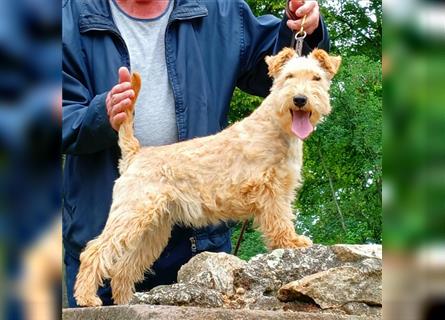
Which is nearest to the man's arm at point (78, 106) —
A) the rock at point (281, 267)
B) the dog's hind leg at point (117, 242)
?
the dog's hind leg at point (117, 242)

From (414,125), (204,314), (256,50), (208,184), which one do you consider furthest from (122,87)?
(414,125)

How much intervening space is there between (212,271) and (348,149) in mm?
389

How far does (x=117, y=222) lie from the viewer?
3.82 feet

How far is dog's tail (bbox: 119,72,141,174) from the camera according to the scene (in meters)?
1.14

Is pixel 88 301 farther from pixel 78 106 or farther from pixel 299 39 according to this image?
pixel 299 39

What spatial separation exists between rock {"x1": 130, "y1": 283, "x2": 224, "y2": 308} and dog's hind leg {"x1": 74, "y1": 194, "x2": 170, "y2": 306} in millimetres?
193

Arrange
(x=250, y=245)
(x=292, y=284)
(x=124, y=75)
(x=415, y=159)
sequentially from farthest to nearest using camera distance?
1. (x=250, y=245)
2. (x=124, y=75)
3. (x=292, y=284)
4. (x=415, y=159)

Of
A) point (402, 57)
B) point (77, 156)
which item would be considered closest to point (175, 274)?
point (77, 156)

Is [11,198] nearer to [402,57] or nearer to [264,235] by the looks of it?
[402,57]

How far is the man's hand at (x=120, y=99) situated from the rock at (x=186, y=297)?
1.18 ft

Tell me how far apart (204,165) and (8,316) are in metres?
0.87

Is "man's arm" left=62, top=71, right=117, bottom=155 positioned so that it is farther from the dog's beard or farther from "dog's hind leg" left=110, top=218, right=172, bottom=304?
the dog's beard

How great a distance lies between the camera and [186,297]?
3.17 ft

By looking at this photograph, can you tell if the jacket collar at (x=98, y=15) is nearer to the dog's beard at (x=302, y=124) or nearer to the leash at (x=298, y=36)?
the leash at (x=298, y=36)
